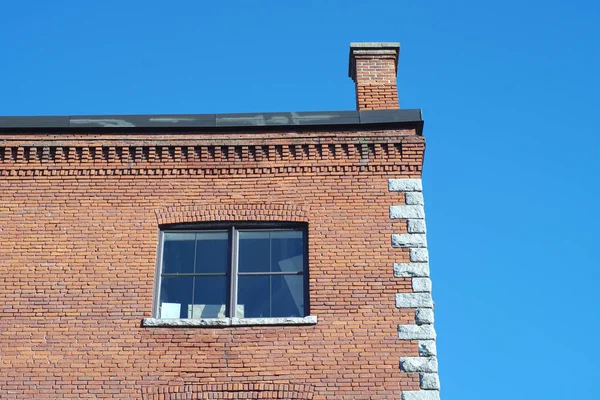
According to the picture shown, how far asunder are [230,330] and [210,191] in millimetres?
2538

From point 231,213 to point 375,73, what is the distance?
392 cm

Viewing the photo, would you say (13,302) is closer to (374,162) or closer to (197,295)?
(197,295)

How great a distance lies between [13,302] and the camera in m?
13.4

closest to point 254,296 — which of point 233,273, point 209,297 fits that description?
point 233,273

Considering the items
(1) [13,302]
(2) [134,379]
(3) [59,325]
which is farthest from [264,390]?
(1) [13,302]

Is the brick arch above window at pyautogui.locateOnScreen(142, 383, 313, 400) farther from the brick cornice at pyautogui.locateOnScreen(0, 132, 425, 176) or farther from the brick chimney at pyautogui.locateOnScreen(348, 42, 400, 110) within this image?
the brick chimney at pyautogui.locateOnScreen(348, 42, 400, 110)

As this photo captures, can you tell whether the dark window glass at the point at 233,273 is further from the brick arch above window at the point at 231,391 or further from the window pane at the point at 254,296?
the brick arch above window at the point at 231,391

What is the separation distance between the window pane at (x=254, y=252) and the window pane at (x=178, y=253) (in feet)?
2.61

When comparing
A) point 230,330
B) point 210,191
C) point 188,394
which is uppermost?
point 210,191

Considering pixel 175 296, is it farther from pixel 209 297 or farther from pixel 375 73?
pixel 375 73

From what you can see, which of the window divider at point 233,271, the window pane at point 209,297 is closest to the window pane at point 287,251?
the window divider at point 233,271

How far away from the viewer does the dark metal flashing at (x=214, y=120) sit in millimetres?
14922

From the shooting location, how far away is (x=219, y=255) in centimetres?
1410

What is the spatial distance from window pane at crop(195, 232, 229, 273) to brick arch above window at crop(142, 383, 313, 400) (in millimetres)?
2085
